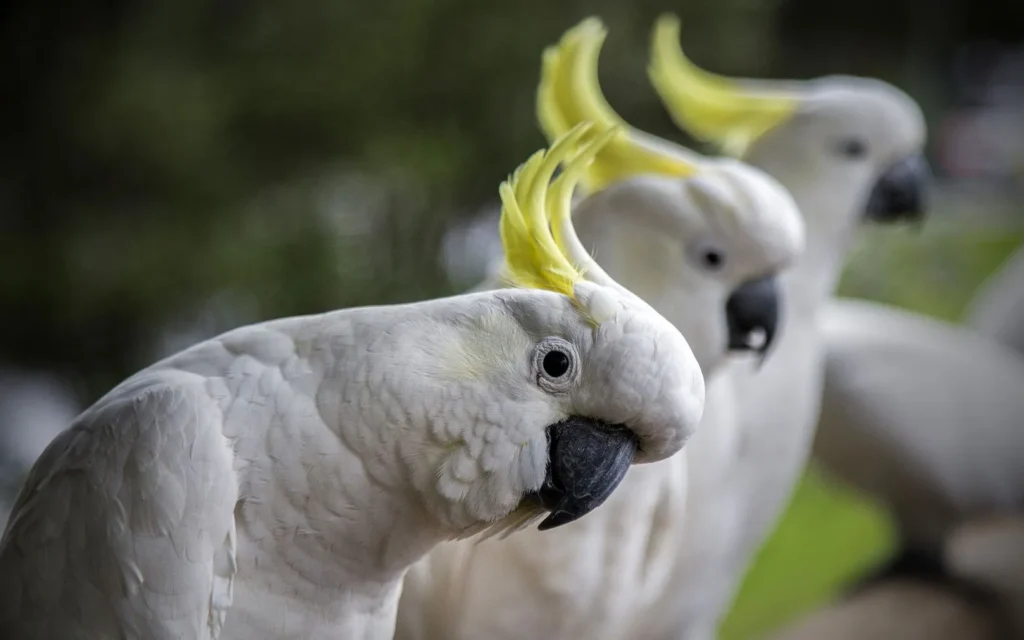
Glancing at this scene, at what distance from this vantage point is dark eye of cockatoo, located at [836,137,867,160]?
5.65ft

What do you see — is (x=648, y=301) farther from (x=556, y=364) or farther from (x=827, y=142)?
(x=827, y=142)

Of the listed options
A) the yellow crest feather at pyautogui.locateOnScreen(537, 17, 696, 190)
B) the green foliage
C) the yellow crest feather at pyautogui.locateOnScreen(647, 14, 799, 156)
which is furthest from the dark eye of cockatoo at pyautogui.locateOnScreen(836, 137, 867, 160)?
the green foliage

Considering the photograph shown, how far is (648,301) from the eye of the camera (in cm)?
132

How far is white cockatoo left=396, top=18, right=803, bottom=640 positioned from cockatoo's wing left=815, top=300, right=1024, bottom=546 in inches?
33.6

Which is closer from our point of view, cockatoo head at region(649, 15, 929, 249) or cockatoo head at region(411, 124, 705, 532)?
cockatoo head at region(411, 124, 705, 532)

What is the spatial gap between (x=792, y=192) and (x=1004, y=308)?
1258 millimetres

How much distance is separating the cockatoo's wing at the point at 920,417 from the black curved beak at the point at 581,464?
133 centimetres

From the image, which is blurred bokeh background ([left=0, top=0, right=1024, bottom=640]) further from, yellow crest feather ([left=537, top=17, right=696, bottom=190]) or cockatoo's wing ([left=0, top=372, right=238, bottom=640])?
cockatoo's wing ([left=0, top=372, right=238, bottom=640])

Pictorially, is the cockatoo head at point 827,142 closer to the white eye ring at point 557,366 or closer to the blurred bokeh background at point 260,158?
the blurred bokeh background at point 260,158

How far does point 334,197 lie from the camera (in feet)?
8.20

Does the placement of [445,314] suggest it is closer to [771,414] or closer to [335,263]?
[771,414]

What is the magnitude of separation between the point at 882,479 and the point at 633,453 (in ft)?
5.18

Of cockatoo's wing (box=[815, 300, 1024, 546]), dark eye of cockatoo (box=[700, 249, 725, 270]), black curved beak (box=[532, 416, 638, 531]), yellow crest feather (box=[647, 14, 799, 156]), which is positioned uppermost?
yellow crest feather (box=[647, 14, 799, 156])

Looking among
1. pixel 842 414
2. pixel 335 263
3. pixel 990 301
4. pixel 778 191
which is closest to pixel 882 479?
pixel 842 414
